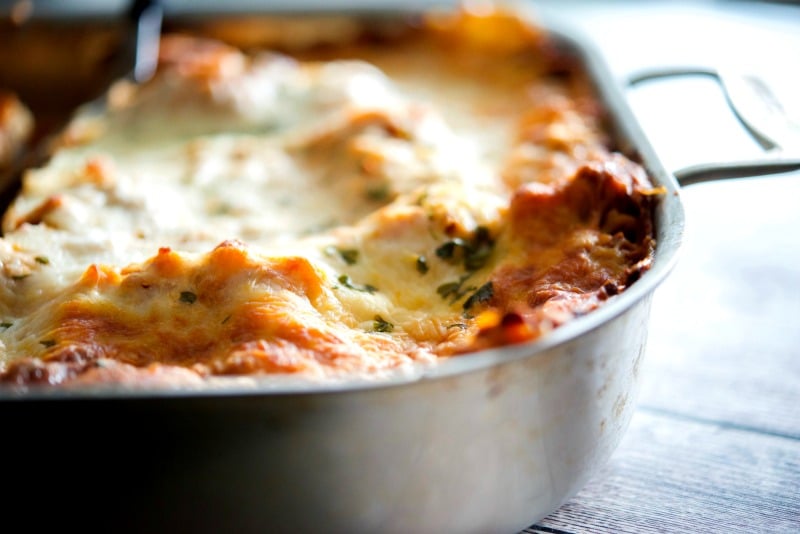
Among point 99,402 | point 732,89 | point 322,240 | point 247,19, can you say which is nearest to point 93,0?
point 247,19

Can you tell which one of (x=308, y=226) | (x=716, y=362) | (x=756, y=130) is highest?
(x=756, y=130)

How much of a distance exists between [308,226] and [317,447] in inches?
36.1

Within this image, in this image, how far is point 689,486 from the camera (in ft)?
6.05

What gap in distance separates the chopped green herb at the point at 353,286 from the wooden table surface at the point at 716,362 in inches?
20.8

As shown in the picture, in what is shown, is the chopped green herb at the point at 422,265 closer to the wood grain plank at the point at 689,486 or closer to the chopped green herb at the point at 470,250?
the chopped green herb at the point at 470,250

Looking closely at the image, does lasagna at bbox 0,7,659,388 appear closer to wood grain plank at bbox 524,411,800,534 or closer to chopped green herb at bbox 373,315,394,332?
chopped green herb at bbox 373,315,394,332

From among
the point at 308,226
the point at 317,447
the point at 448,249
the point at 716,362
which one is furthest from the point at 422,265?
the point at 716,362

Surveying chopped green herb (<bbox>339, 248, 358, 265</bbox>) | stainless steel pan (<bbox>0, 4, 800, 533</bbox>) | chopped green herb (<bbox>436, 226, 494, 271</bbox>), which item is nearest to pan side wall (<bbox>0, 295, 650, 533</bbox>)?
stainless steel pan (<bbox>0, 4, 800, 533</bbox>)

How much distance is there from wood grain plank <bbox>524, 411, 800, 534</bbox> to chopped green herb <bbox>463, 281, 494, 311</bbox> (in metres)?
0.42

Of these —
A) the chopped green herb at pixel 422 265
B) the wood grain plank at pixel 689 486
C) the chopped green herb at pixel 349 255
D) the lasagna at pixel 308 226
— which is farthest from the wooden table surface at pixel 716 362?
the chopped green herb at pixel 349 255

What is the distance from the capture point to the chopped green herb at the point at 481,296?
5.73 ft

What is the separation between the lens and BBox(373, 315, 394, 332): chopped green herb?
169cm

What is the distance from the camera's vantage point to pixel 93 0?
362 centimetres

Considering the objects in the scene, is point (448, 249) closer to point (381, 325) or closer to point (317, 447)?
point (381, 325)
